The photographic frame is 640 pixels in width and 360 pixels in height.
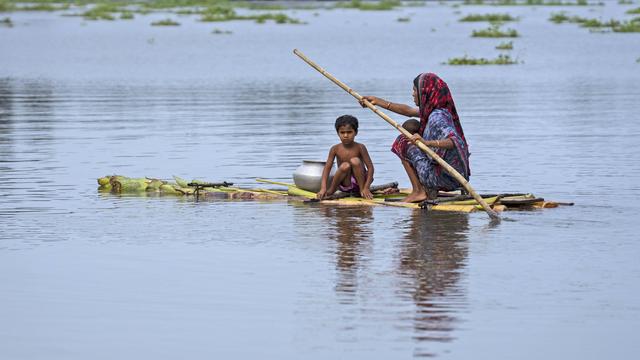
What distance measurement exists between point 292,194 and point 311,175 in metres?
0.26

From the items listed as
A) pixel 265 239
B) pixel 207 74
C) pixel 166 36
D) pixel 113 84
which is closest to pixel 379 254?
pixel 265 239

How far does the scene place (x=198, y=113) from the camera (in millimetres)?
21297

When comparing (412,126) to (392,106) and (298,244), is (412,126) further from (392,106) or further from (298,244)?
(298,244)

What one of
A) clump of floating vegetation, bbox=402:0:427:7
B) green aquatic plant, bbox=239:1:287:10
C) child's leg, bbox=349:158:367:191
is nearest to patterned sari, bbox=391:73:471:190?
child's leg, bbox=349:158:367:191

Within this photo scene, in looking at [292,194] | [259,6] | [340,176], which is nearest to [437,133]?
[340,176]

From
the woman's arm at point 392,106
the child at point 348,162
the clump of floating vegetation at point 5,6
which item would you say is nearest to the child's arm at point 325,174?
the child at point 348,162

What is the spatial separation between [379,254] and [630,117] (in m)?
11.1

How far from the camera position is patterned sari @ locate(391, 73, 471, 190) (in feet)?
36.9

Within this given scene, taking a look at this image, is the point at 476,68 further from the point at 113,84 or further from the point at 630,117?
the point at 630,117

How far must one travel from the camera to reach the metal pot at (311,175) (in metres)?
11.9

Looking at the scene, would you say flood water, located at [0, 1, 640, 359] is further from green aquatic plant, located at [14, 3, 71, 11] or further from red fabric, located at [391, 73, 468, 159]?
green aquatic plant, located at [14, 3, 71, 11]

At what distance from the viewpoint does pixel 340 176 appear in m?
11.6

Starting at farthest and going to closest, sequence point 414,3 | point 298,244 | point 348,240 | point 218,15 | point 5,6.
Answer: point 414,3
point 5,6
point 218,15
point 348,240
point 298,244

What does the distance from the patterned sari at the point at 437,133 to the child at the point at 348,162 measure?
43 cm
